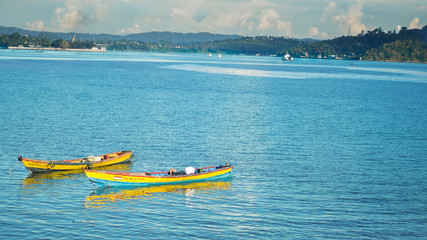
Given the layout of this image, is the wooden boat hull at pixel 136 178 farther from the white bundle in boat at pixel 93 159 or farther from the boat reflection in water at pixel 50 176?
the white bundle in boat at pixel 93 159

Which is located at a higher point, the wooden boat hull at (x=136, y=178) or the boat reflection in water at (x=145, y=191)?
the wooden boat hull at (x=136, y=178)

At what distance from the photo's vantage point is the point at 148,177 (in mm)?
47031

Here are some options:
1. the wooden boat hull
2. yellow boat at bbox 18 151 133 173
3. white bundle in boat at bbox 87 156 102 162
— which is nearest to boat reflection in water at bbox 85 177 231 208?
the wooden boat hull

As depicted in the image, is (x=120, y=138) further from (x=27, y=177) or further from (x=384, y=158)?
(x=384, y=158)

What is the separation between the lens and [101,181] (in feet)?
152

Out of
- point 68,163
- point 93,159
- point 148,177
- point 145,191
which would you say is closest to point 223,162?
point 148,177

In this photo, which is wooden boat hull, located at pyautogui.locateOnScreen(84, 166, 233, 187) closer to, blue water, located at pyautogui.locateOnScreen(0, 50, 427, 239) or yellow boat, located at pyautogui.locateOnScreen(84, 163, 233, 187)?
yellow boat, located at pyautogui.locateOnScreen(84, 163, 233, 187)

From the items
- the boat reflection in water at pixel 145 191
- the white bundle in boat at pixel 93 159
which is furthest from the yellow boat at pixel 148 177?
the white bundle in boat at pixel 93 159

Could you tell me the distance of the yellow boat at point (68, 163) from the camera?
163 ft

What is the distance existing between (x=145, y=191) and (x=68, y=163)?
422 inches

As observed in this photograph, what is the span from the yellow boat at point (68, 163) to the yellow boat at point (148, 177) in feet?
18.6

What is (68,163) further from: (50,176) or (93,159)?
(93,159)

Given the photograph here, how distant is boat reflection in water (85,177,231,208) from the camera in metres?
43.4

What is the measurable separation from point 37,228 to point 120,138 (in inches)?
1361
